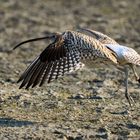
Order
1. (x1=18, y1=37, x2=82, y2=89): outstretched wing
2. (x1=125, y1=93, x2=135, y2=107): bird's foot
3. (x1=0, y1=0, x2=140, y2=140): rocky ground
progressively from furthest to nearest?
(x1=125, y1=93, x2=135, y2=107): bird's foot
(x1=18, y1=37, x2=82, y2=89): outstretched wing
(x1=0, y1=0, x2=140, y2=140): rocky ground

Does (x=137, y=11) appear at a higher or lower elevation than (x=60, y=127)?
higher

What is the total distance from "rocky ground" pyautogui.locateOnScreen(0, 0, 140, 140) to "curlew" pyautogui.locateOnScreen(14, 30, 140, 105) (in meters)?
0.53

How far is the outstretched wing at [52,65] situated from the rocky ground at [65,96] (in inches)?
20.2

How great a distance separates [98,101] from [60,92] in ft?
2.15

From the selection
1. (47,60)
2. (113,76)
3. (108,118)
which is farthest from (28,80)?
(113,76)

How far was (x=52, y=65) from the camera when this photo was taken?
7.30 metres

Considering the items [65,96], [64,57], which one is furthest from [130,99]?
[64,57]

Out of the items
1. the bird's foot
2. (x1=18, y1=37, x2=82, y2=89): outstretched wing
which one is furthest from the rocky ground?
(x1=18, y1=37, x2=82, y2=89): outstretched wing

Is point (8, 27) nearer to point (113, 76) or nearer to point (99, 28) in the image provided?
point (99, 28)

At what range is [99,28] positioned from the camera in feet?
43.0

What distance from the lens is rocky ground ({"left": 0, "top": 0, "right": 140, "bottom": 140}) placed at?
7.05 metres

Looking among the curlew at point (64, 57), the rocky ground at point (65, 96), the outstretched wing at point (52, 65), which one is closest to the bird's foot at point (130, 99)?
the rocky ground at point (65, 96)

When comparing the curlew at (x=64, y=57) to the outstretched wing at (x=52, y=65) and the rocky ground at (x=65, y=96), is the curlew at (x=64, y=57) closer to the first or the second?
the outstretched wing at (x=52, y=65)

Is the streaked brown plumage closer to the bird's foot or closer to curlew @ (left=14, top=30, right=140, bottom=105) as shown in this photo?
curlew @ (left=14, top=30, right=140, bottom=105)
